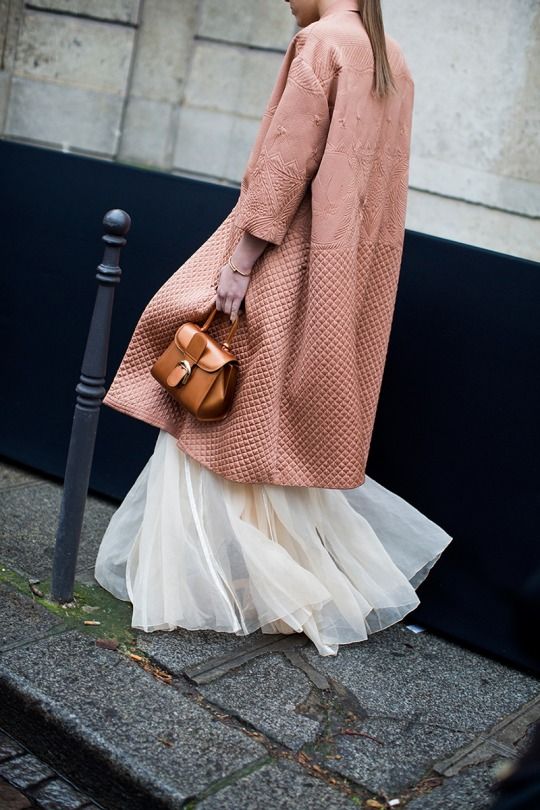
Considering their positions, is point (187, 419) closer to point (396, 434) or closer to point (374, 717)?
point (396, 434)

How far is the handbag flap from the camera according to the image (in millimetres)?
3074

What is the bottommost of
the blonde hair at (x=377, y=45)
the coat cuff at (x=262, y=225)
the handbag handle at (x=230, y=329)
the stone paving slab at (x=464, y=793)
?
the stone paving slab at (x=464, y=793)

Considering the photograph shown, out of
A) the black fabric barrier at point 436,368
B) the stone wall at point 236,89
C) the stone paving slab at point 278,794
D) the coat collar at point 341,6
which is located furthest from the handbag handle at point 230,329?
the stone wall at point 236,89

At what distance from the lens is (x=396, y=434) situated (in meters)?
3.68

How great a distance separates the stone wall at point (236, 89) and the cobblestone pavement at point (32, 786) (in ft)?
14.9

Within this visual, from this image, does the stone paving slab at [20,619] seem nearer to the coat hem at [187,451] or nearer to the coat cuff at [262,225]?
the coat hem at [187,451]

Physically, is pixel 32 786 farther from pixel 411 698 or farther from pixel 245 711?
pixel 411 698

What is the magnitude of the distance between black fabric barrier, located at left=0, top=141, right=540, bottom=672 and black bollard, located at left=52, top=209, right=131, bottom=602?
85 cm

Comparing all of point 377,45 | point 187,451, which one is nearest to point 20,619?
point 187,451

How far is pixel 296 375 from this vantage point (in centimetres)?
317

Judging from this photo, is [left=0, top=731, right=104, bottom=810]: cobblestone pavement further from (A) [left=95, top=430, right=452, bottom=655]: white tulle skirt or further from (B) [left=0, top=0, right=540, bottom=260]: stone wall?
(B) [left=0, top=0, right=540, bottom=260]: stone wall

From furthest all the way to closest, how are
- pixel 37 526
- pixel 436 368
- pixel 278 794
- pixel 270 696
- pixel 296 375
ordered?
pixel 37 526 < pixel 436 368 < pixel 296 375 < pixel 270 696 < pixel 278 794

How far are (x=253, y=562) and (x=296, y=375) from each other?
603 mm

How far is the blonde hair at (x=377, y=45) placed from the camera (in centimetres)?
304
